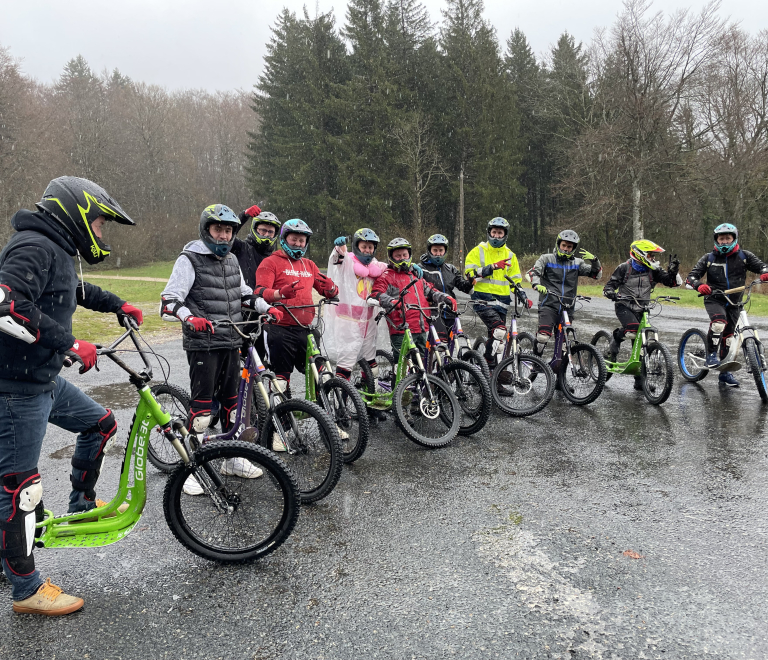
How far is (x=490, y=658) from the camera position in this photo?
8.47 ft

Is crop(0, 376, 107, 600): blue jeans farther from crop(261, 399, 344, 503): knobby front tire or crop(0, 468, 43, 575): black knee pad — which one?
crop(261, 399, 344, 503): knobby front tire

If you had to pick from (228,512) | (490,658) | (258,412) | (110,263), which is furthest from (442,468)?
(110,263)

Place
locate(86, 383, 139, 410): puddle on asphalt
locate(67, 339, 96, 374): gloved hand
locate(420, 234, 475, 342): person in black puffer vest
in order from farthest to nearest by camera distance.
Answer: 1. locate(420, 234, 475, 342): person in black puffer vest
2. locate(86, 383, 139, 410): puddle on asphalt
3. locate(67, 339, 96, 374): gloved hand

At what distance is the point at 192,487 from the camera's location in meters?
3.43

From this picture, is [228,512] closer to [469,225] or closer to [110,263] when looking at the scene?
[469,225]

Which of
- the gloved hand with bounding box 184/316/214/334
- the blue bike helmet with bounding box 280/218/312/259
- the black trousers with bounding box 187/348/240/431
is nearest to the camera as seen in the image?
the gloved hand with bounding box 184/316/214/334

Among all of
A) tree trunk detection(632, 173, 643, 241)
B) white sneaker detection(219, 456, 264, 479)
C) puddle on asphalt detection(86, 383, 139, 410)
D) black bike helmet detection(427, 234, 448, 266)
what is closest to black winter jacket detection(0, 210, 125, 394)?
white sneaker detection(219, 456, 264, 479)

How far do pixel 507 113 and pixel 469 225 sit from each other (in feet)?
26.8

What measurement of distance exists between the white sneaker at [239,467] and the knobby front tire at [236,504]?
0.04 ft

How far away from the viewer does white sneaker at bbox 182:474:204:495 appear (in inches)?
134

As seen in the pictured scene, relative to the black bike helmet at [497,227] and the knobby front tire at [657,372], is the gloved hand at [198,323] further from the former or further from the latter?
the knobby front tire at [657,372]

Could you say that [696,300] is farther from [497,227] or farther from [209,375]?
[209,375]

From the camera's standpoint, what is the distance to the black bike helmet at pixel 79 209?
294 cm

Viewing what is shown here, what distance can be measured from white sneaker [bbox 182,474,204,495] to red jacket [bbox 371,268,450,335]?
302cm
